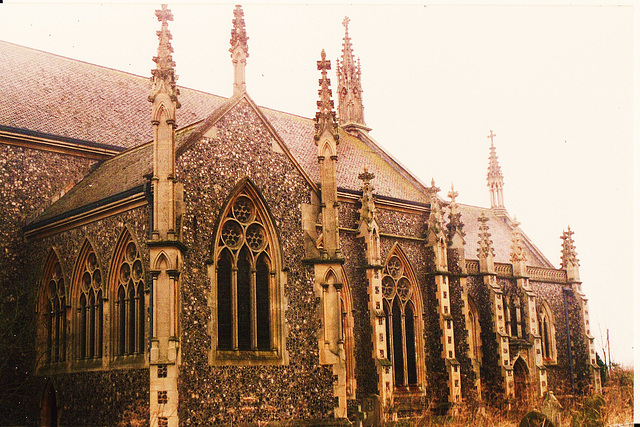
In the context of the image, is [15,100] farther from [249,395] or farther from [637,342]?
[637,342]

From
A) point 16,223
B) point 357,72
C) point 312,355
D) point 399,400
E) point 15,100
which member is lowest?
point 399,400

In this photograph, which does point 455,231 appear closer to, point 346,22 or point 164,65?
point 164,65

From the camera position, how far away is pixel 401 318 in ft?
88.7

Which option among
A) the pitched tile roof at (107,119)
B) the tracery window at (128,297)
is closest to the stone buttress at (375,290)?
the pitched tile roof at (107,119)

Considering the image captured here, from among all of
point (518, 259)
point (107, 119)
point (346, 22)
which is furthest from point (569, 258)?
point (107, 119)

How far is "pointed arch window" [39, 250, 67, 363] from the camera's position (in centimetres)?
2044

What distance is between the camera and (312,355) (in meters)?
18.9

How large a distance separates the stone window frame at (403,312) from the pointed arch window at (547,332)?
12.0 meters

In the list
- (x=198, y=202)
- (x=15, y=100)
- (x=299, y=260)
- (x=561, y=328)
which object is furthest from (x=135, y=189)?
(x=561, y=328)

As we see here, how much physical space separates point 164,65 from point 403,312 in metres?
13.5

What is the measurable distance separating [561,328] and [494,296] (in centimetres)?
840

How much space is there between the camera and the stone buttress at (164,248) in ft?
52.3

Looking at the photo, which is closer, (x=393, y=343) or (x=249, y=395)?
(x=249, y=395)

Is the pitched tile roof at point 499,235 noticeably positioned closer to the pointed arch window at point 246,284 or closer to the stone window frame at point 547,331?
the stone window frame at point 547,331
